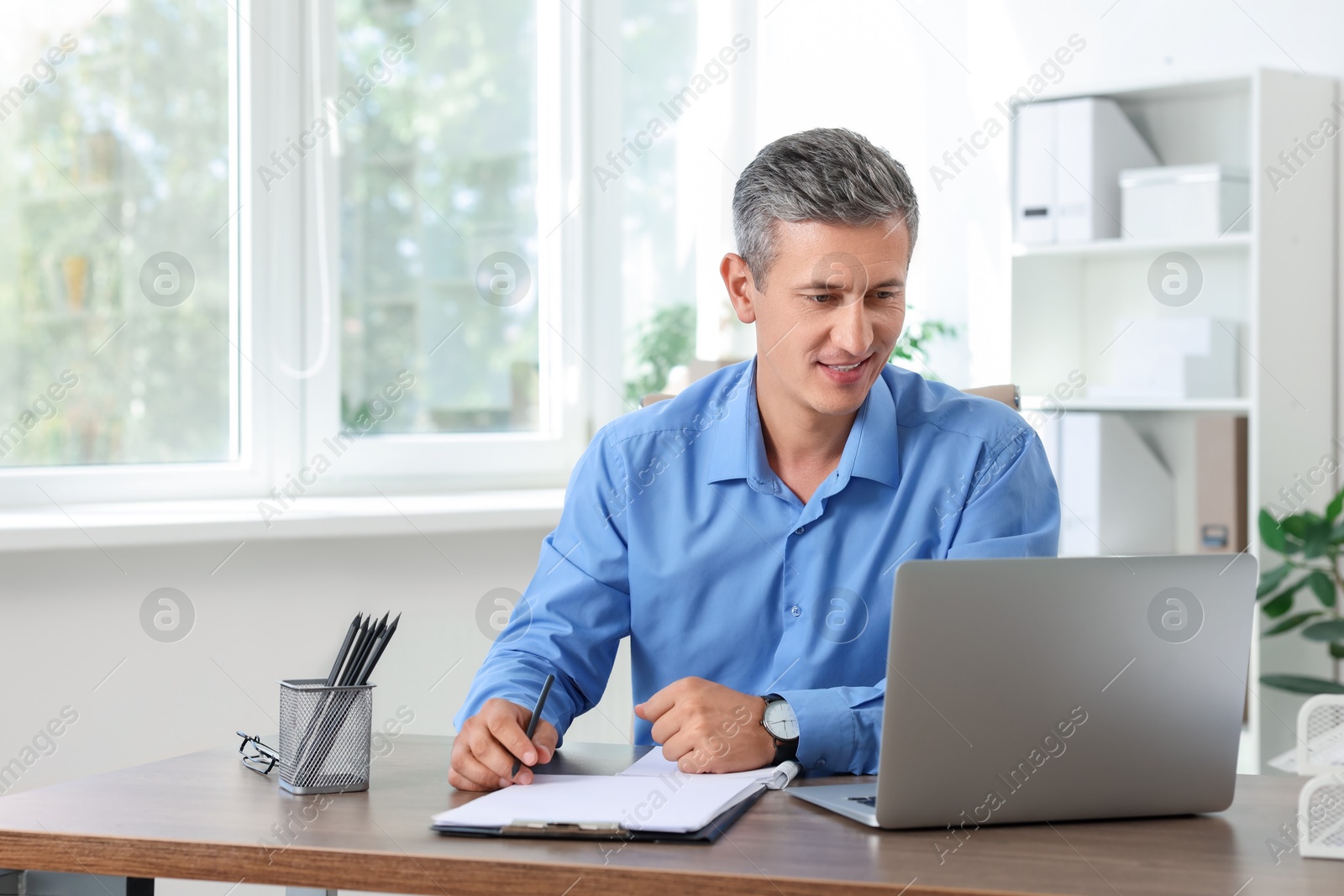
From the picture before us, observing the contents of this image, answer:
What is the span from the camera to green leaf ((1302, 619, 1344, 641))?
270 cm

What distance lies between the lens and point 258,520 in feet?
7.48

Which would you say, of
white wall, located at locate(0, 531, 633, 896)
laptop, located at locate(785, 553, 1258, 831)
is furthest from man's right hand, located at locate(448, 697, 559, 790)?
white wall, located at locate(0, 531, 633, 896)

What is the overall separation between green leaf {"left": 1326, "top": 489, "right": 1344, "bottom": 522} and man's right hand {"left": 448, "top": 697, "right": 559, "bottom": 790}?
209 cm

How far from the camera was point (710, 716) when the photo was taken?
46.8 inches

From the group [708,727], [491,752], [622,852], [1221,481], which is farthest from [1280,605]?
[622,852]

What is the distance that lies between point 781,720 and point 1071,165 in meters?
2.23

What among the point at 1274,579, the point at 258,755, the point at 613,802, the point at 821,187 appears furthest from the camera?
the point at 1274,579

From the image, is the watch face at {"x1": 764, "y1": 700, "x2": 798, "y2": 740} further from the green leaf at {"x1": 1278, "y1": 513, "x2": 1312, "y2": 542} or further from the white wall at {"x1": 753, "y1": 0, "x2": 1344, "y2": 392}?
the white wall at {"x1": 753, "y1": 0, "x2": 1344, "y2": 392}

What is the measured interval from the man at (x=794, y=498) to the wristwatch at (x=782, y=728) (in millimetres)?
171

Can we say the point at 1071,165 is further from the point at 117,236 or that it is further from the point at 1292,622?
the point at 117,236

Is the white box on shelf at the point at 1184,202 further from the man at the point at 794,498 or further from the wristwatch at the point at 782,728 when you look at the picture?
the wristwatch at the point at 782,728

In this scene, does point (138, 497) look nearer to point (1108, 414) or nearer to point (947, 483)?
point (947, 483)

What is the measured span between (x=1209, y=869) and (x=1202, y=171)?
2.34 metres

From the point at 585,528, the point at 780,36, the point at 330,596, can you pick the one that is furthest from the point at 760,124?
the point at 585,528
